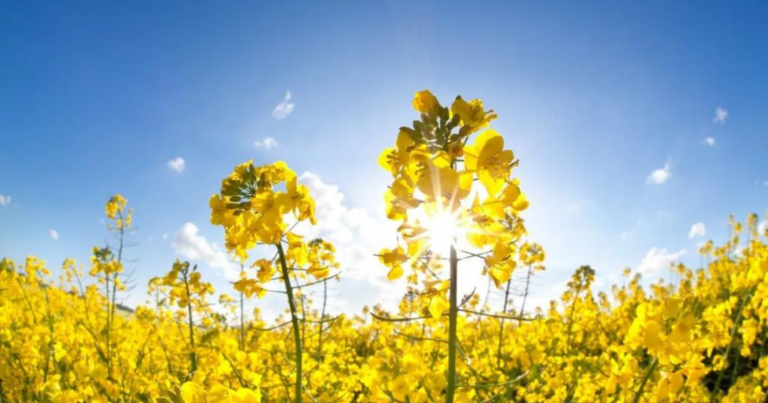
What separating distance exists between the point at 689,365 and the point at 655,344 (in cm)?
35

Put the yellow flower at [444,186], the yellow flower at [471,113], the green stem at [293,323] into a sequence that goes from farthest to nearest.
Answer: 1. the green stem at [293,323]
2. the yellow flower at [471,113]
3. the yellow flower at [444,186]

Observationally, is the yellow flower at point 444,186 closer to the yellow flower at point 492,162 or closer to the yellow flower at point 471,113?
the yellow flower at point 492,162

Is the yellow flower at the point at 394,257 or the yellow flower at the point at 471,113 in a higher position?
the yellow flower at the point at 471,113

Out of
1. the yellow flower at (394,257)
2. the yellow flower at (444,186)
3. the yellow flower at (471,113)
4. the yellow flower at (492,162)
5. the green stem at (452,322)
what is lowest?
the green stem at (452,322)

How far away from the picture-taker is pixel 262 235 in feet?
6.72

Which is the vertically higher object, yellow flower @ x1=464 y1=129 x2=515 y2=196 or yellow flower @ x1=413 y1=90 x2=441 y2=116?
yellow flower @ x1=413 y1=90 x2=441 y2=116

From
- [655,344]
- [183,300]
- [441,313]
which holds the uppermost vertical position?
[183,300]

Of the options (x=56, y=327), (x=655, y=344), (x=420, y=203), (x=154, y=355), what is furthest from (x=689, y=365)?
(x=56, y=327)

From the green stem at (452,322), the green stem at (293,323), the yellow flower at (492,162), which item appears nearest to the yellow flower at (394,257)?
the green stem at (452,322)

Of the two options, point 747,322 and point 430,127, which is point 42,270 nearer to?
point 430,127

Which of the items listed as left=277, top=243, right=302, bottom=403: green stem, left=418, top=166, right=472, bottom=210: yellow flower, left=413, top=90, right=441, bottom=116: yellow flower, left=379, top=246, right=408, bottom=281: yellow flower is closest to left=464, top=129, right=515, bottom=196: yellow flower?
left=418, top=166, right=472, bottom=210: yellow flower

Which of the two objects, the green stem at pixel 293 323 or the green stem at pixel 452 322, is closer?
the green stem at pixel 452 322

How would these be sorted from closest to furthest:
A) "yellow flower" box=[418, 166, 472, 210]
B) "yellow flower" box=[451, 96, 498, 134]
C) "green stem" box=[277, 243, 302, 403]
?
1. "yellow flower" box=[418, 166, 472, 210]
2. "yellow flower" box=[451, 96, 498, 134]
3. "green stem" box=[277, 243, 302, 403]

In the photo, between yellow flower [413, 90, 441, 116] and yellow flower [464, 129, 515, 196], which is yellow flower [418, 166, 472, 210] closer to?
yellow flower [464, 129, 515, 196]
